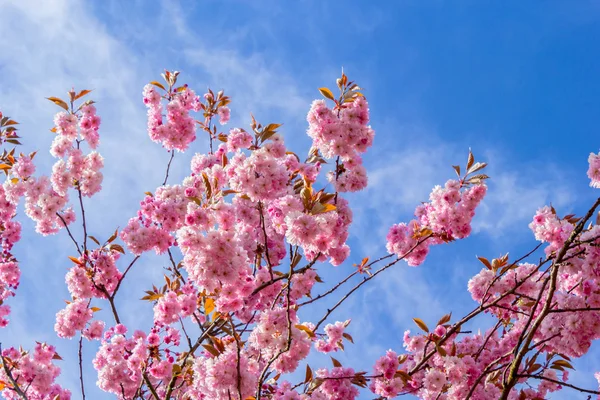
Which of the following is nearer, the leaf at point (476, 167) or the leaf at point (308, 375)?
the leaf at point (308, 375)

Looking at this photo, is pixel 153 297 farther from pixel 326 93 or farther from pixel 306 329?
pixel 326 93

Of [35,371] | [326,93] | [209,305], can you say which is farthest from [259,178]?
[35,371]

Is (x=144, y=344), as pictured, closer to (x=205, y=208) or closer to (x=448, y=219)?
(x=205, y=208)

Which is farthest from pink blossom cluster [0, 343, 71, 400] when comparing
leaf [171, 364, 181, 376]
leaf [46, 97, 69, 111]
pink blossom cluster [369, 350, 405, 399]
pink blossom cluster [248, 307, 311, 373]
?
pink blossom cluster [369, 350, 405, 399]

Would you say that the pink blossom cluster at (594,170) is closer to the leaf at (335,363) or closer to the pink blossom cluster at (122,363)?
the leaf at (335,363)

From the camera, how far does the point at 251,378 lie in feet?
12.3

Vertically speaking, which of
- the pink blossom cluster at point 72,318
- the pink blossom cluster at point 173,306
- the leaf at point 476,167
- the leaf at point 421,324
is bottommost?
the leaf at point 421,324

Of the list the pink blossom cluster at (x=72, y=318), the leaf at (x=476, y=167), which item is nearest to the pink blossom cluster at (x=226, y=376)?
the pink blossom cluster at (x=72, y=318)

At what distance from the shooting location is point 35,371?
6.12m

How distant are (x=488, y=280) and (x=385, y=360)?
1336mm

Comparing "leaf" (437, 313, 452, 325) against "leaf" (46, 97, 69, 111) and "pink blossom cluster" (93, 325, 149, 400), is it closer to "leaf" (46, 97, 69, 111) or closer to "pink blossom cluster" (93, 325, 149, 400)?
"pink blossom cluster" (93, 325, 149, 400)

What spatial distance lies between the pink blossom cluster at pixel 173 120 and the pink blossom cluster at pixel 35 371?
2876 millimetres

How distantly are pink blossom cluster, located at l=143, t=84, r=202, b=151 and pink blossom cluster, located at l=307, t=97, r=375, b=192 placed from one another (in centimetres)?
232

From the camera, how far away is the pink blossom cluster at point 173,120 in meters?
6.16
